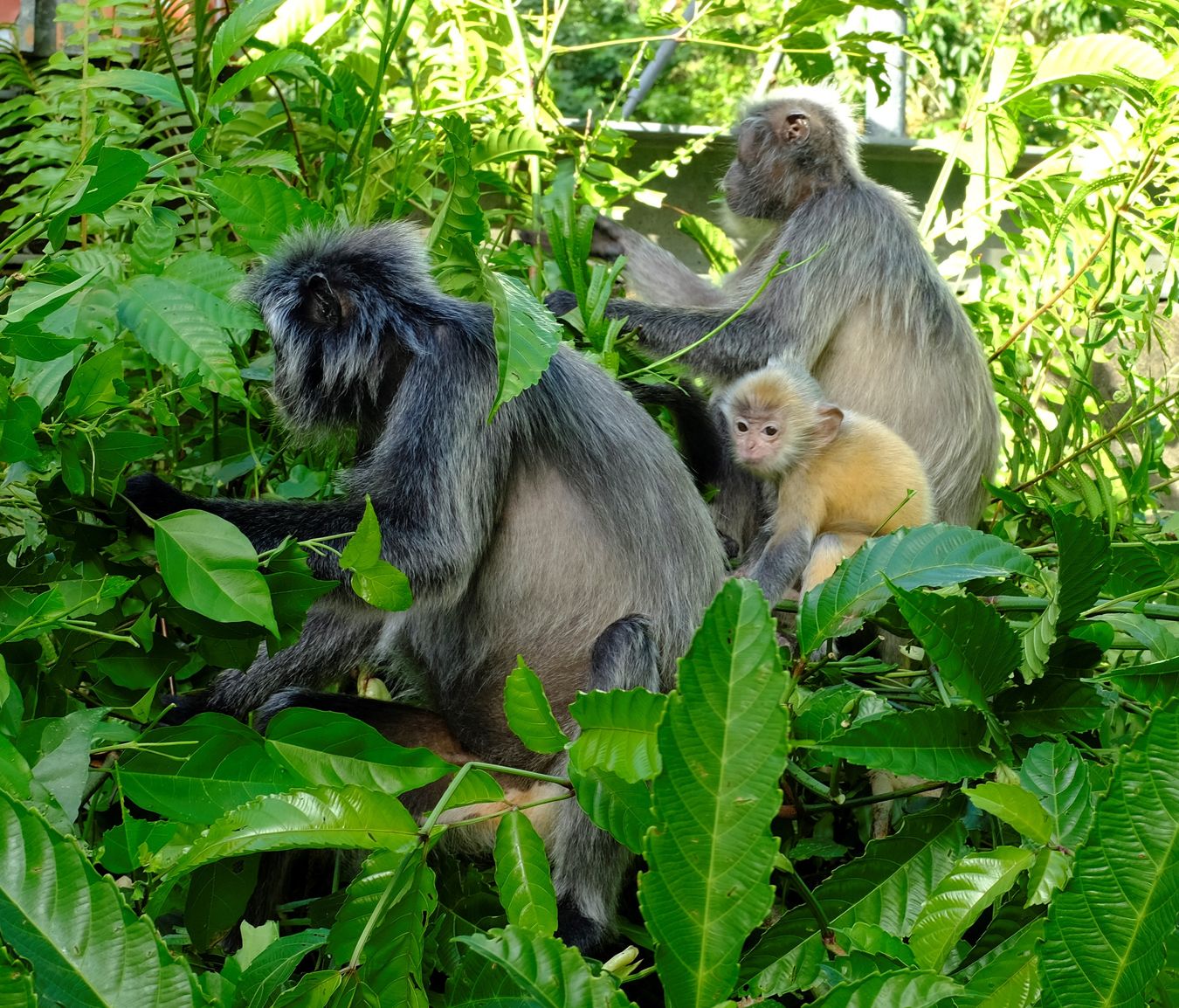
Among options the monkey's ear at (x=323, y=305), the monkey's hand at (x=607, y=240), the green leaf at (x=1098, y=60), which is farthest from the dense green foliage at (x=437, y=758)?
the monkey's hand at (x=607, y=240)

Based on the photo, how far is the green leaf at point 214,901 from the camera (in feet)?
5.53

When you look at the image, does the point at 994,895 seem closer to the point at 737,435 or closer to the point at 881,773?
the point at 881,773

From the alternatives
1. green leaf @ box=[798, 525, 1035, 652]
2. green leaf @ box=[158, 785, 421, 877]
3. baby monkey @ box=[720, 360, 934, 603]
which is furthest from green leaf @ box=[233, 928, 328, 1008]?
baby monkey @ box=[720, 360, 934, 603]

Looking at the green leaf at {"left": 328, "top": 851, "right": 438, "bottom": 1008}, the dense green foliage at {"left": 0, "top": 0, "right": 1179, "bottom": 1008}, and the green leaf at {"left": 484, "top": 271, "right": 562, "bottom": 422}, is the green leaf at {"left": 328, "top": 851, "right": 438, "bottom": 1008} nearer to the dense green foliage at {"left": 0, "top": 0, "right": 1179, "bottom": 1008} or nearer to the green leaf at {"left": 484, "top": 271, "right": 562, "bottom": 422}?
the dense green foliage at {"left": 0, "top": 0, "right": 1179, "bottom": 1008}

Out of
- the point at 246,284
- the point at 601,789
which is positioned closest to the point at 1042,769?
the point at 601,789

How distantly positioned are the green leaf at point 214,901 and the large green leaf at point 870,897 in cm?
70

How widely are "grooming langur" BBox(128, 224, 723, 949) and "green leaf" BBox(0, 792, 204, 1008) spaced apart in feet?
3.53

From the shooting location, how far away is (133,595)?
1834 millimetres

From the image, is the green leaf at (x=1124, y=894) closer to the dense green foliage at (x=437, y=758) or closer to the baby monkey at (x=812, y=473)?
the dense green foliage at (x=437, y=758)

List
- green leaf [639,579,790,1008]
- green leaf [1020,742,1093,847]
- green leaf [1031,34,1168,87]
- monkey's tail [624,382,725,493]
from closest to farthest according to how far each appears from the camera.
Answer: green leaf [639,579,790,1008] → green leaf [1020,742,1093,847] → monkey's tail [624,382,725,493] → green leaf [1031,34,1168,87]

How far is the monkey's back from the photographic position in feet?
9.30

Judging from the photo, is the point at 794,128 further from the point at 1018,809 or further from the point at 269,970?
the point at 269,970

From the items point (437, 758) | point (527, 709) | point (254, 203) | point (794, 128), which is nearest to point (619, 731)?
point (527, 709)

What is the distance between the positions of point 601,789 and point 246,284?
1412 millimetres
